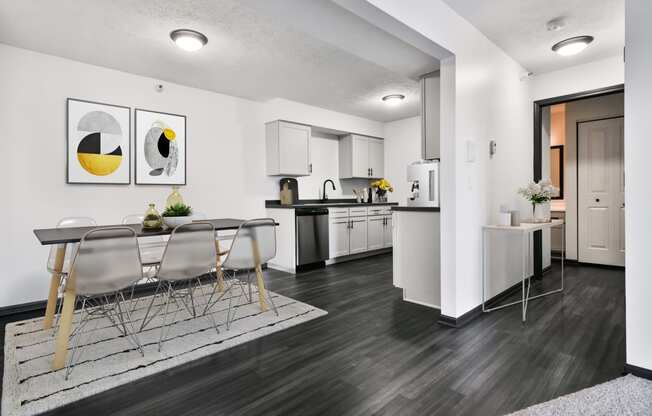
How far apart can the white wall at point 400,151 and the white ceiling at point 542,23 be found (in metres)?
2.84


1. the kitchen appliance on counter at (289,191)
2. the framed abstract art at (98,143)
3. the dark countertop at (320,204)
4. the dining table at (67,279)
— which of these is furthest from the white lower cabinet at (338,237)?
the framed abstract art at (98,143)

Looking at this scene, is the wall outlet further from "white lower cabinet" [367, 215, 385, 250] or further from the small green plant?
the small green plant

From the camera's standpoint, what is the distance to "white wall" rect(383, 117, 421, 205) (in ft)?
21.6

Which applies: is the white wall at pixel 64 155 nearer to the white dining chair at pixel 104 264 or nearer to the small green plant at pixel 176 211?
Answer: the small green plant at pixel 176 211

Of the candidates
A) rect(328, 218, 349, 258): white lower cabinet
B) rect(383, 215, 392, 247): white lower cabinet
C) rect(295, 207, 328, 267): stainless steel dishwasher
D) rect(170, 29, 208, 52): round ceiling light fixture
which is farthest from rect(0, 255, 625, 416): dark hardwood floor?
rect(383, 215, 392, 247): white lower cabinet

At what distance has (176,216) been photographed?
298 centimetres

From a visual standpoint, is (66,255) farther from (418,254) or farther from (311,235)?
(418,254)

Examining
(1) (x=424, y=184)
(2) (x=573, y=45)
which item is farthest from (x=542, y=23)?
Answer: (1) (x=424, y=184)

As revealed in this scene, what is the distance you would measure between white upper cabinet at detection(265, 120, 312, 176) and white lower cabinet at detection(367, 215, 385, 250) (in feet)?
5.01

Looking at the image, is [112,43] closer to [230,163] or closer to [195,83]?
[195,83]

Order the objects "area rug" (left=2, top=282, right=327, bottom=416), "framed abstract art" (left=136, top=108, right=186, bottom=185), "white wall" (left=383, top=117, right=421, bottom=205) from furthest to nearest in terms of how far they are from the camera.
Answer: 1. "white wall" (left=383, top=117, right=421, bottom=205)
2. "framed abstract art" (left=136, top=108, right=186, bottom=185)
3. "area rug" (left=2, top=282, right=327, bottom=416)

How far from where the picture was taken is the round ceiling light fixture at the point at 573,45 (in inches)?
129

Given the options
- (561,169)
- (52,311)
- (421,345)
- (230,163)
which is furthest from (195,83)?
(561,169)

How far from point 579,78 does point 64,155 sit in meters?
5.94
